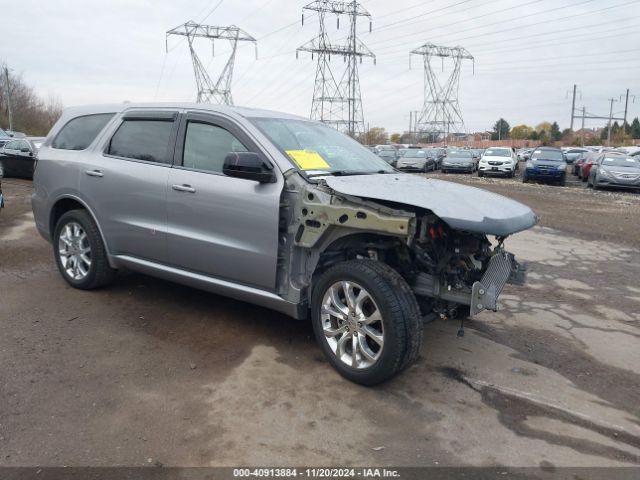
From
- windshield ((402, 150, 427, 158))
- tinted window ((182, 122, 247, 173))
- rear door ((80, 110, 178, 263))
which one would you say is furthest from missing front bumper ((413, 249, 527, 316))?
windshield ((402, 150, 427, 158))

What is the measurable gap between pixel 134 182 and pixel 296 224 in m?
1.72

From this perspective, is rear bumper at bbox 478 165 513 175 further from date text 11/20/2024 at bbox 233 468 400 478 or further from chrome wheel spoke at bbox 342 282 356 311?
date text 11/20/2024 at bbox 233 468 400 478

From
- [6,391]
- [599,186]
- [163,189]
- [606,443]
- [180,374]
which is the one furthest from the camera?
[599,186]

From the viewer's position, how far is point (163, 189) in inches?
171

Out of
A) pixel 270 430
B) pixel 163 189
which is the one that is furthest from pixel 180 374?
pixel 163 189

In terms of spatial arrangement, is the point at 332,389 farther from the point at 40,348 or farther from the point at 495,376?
the point at 40,348

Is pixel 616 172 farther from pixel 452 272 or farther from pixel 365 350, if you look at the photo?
pixel 365 350

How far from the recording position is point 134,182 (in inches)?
179

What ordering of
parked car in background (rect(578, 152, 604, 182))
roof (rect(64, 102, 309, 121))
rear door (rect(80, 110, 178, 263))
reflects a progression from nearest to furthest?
roof (rect(64, 102, 309, 121)) < rear door (rect(80, 110, 178, 263)) < parked car in background (rect(578, 152, 604, 182))

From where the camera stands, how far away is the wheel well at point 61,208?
17.2 feet

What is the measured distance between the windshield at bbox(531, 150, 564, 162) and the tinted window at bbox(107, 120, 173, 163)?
793 inches

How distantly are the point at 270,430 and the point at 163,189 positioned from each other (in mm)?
2285

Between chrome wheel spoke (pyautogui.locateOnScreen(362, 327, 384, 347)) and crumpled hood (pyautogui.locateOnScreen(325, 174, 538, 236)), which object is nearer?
crumpled hood (pyautogui.locateOnScreen(325, 174, 538, 236))

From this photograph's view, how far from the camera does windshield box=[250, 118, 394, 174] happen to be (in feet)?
13.2
